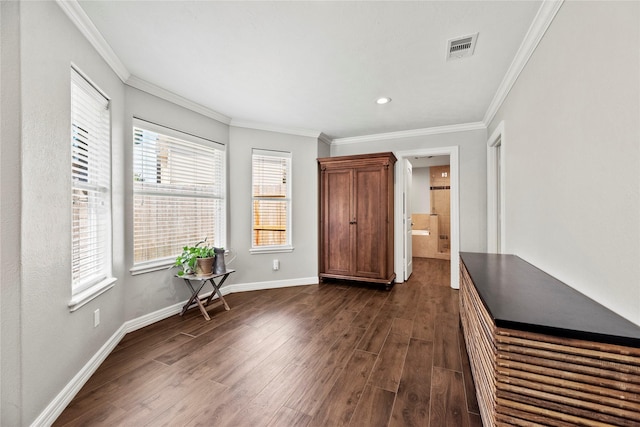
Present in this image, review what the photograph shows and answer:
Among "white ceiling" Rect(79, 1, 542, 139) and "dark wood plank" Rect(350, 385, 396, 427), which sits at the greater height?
"white ceiling" Rect(79, 1, 542, 139)

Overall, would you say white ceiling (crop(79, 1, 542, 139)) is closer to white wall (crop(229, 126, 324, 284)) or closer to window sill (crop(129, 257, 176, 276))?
white wall (crop(229, 126, 324, 284))

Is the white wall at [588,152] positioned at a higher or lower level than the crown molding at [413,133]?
lower

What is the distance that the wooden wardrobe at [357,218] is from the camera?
3971 millimetres

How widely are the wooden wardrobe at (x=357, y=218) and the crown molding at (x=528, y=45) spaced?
1558 millimetres

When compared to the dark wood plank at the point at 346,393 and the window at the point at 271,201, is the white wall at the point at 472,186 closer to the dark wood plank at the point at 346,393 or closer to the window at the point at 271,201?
the window at the point at 271,201

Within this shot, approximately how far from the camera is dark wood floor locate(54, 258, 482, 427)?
5.04ft

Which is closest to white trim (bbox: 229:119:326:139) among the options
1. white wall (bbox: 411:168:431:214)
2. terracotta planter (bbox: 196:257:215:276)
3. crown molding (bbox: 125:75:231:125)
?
crown molding (bbox: 125:75:231:125)

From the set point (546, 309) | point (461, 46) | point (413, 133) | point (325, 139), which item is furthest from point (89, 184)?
point (413, 133)

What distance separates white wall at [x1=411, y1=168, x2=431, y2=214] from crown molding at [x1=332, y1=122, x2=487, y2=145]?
318cm

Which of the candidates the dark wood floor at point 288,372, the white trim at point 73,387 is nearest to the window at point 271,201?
the dark wood floor at point 288,372

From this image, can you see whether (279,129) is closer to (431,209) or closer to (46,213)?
(46,213)

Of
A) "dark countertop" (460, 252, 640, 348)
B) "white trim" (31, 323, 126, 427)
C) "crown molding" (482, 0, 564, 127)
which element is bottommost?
"white trim" (31, 323, 126, 427)

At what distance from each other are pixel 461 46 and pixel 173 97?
2861mm

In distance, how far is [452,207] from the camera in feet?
13.1
